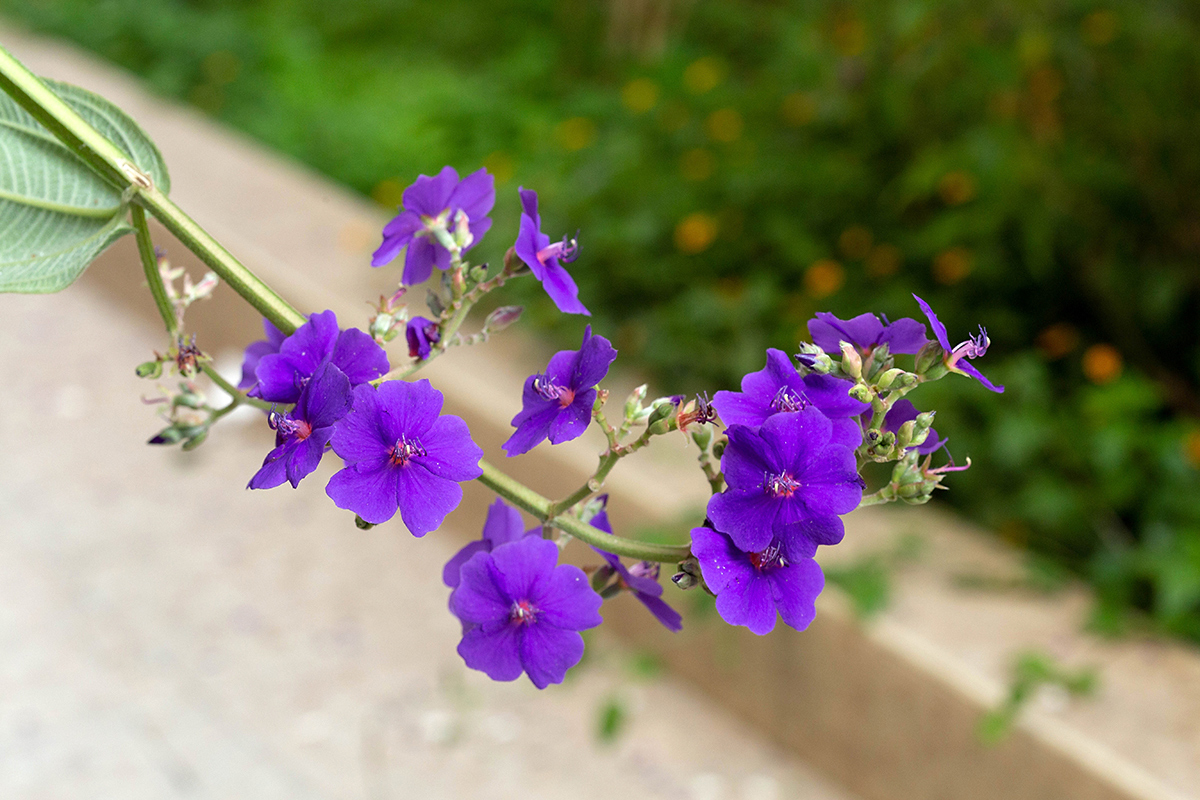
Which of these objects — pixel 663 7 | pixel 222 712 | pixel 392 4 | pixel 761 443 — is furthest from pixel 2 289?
pixel 392 4

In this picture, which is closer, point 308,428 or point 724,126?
point 308,428

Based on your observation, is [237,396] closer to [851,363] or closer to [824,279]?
[851,363]

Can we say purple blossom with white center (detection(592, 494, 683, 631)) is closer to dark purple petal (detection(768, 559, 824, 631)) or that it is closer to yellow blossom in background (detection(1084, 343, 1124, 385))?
dark purple petal (detection(768, 559, 824, 631))

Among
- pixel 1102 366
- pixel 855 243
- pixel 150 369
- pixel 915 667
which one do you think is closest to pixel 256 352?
pixel 150 369

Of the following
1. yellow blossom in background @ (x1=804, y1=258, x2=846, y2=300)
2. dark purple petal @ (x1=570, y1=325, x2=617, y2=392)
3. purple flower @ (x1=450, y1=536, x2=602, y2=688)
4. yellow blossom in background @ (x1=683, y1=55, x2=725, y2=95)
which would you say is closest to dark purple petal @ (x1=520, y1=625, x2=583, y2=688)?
purple flower @ (x1=450, y1=536, x2=602, y2=688)

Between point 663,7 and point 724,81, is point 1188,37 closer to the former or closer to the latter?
point 724,81

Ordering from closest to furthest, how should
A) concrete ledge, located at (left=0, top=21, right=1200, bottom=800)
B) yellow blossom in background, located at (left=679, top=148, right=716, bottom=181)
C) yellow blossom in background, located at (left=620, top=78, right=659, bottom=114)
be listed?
concrete ledge, located at (left=0, top=21, right=1200, bottom=800)
yellow blossom in background, located at (left=679, top=148, right=716, bottom=181)
yellow blossom in background, located at (left=620, top=78, right=659, bottom=114)

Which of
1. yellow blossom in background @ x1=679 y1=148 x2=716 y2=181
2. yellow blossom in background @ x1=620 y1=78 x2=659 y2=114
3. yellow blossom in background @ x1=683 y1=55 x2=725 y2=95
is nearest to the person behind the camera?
yellow blossom in background @ x1=679 y1=148 x2=716 y2=181
